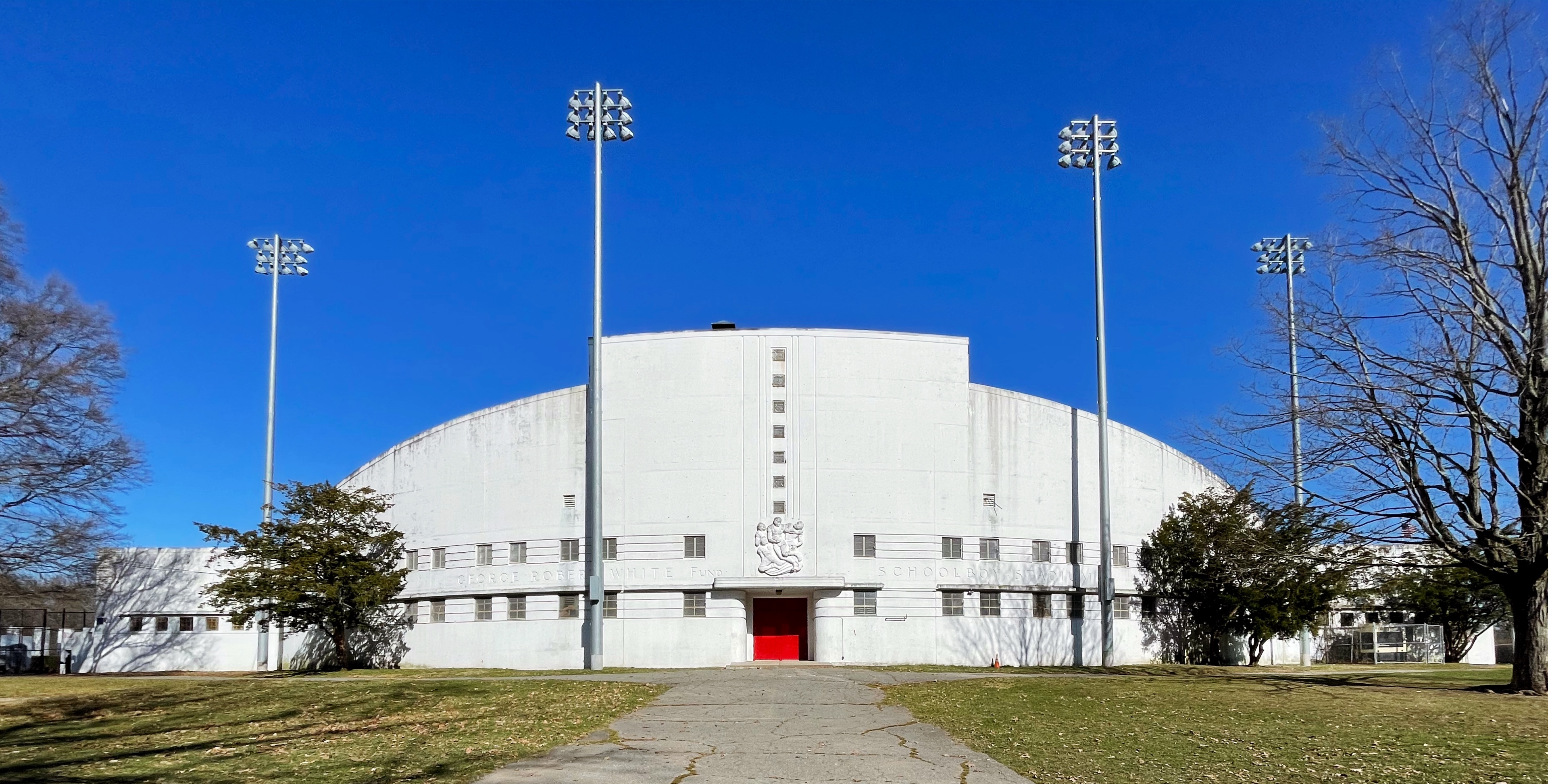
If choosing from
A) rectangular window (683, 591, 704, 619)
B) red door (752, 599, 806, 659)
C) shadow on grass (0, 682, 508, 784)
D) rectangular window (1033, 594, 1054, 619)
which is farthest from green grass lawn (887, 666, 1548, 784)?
rectangular window (683, 591, 704, 619)

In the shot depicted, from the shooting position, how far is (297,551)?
38219 mm

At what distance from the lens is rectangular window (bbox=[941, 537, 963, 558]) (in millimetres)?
38594

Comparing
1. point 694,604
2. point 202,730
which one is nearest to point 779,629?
point 694,604

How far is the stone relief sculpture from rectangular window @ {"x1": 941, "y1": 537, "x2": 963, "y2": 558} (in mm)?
4980

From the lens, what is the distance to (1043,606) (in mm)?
39625

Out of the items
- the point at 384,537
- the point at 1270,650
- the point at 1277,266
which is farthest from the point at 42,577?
the point at 1277,266

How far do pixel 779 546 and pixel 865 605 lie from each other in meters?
3.59

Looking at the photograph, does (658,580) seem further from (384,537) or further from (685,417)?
(384,537)

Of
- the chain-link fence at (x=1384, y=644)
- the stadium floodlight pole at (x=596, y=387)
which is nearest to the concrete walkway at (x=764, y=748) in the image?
the stadium floodlight pole at (x=596, y=387)

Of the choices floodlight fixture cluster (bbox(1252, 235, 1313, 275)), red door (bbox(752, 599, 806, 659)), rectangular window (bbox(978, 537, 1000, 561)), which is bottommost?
red door (bbox(752, 599, 806, 659))

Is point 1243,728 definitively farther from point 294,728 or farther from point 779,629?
point 779,629

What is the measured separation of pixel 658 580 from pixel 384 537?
34.6 feet

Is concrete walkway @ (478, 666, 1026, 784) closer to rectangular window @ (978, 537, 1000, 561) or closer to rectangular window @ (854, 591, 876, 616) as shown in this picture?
rectangular window @ (854, 591, 876, 616)

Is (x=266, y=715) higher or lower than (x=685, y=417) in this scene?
lower
